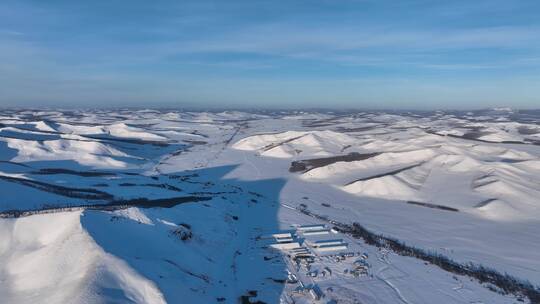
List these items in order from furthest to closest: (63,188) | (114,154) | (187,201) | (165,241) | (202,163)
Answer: (114,154), (202,163), (63,188), (187,201), (165,241)

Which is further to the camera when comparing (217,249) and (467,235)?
(467,235)

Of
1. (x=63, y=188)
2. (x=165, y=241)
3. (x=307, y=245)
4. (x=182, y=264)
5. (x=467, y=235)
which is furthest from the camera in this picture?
(x=63, y=188)

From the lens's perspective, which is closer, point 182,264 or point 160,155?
point 182,264

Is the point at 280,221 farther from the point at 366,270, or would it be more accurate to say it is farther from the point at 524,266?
the point at 524,266

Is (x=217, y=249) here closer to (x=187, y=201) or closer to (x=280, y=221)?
(x=280, y=221)

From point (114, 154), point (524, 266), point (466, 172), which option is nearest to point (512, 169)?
point (466, 172)

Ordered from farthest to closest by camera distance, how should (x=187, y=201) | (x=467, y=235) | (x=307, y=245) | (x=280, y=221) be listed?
(x=187, y=201)
(x=280, y=221)
(x=467, y=235)
(x=307, y=245)

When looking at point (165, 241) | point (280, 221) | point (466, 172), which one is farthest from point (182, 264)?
point (466, 172)

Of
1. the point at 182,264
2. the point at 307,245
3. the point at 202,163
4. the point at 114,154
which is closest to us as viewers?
the point at 182,264
